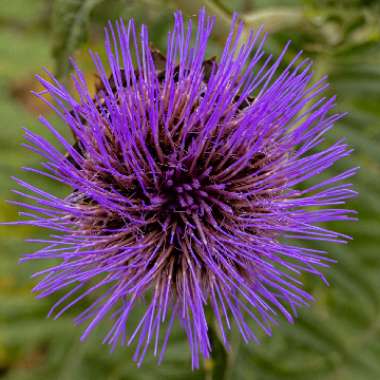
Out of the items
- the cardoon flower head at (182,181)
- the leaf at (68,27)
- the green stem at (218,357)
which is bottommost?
the green stem at (218,357)

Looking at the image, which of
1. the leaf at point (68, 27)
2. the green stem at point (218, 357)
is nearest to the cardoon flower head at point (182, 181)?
the green stem at point (218, 357)

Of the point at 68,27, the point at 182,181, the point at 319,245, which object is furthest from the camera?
the point at 319,245

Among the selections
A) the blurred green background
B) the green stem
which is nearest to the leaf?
the blurred green background

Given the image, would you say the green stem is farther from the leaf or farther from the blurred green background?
the leaf

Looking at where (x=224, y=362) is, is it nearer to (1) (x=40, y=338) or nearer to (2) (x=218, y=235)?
(2) (x=218, y=235)

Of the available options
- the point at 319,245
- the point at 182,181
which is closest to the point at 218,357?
the point at 182,181

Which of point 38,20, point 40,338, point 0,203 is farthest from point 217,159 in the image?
point 38,20

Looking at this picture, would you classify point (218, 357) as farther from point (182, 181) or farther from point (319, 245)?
point (319, 245)

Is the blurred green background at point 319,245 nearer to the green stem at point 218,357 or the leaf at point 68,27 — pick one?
the leaf at point 68,27

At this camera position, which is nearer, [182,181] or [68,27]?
[182,181]
